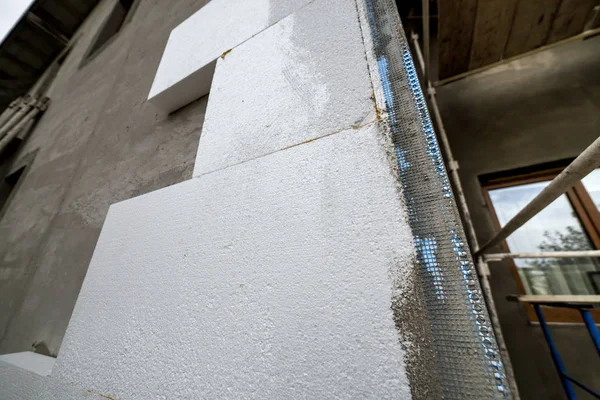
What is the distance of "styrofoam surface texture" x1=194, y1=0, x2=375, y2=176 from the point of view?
0.75 m

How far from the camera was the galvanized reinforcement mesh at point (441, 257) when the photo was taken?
1.29 ft

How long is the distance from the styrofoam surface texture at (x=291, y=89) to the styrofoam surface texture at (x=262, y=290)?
0.29 ft

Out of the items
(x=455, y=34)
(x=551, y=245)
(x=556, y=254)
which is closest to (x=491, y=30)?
(x=455, y=34)

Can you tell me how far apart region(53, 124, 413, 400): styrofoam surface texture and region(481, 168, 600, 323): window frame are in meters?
2.24

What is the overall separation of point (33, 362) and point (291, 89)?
1.72 meters

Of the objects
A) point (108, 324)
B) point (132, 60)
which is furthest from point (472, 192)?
point (132, 60)

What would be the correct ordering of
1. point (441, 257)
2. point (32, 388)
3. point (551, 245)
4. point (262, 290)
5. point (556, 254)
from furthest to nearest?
1. point (551, 245)
2. point (556, 254)
3. point (32, 388)
4. point (262, 290)
5. point (441, 257)

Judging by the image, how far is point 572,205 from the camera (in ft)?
6.68

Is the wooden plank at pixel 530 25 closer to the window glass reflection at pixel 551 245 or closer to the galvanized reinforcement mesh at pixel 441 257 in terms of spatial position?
the window glass reflection at pixel 551 245

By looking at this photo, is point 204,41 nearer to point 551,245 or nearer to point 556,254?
point 556,254

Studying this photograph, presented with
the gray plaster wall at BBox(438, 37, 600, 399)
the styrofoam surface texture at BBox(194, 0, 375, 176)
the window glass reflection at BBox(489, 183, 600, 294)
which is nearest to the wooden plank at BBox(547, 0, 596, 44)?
the gray plaster wall at BBox(438, 37, 600, 399)

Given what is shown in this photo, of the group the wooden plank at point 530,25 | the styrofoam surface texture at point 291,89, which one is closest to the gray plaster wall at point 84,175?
the styrofoam surface texture at point 291,89

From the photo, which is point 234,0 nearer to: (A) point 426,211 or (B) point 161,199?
(B) point 161,199

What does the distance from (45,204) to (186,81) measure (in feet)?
6.59
